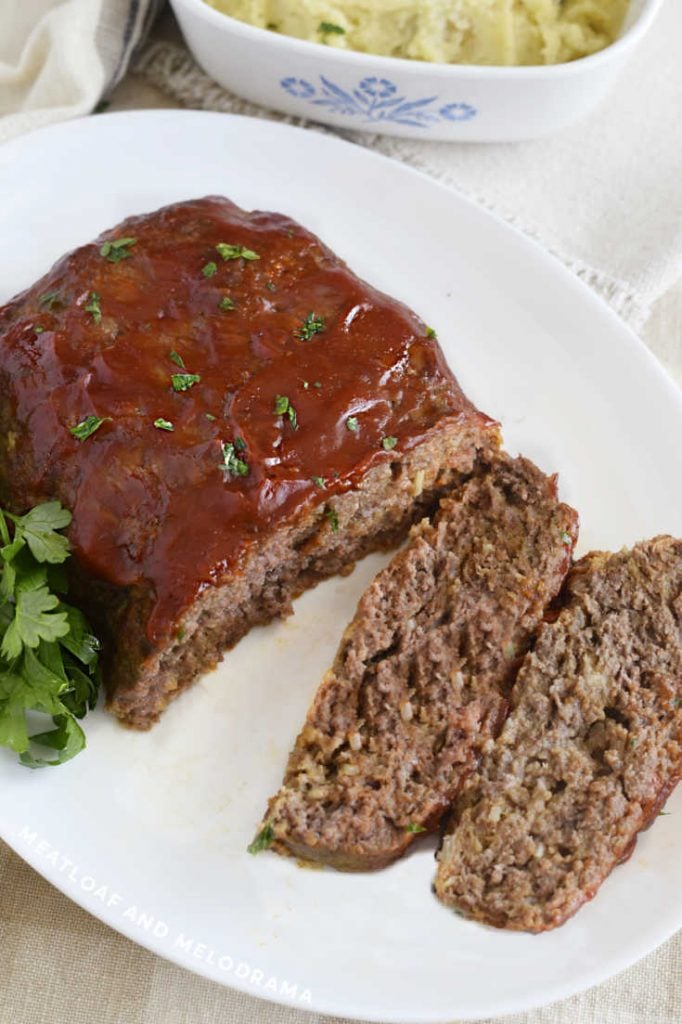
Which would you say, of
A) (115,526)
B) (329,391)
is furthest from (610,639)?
(115,526)

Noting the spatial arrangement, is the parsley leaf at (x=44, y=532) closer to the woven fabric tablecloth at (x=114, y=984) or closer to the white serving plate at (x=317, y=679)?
the white serving plate at (x=317, y=679)

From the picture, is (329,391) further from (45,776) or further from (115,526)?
(45,776)

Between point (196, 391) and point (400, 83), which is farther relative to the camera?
point (400, 83)

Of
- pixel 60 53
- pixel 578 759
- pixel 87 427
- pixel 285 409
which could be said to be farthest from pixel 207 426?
pixel 60 53

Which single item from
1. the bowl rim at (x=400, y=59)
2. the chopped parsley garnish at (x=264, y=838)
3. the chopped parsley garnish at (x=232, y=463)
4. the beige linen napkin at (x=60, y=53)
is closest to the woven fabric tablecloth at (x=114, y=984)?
the chopped parsley garnish at (x=264, y=838)

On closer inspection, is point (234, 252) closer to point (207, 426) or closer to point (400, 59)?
point (207, 426)

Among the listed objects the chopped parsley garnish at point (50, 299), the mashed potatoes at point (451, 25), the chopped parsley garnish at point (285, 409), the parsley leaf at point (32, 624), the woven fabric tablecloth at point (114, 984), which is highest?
the mashed potatoes at point (451, 25)
